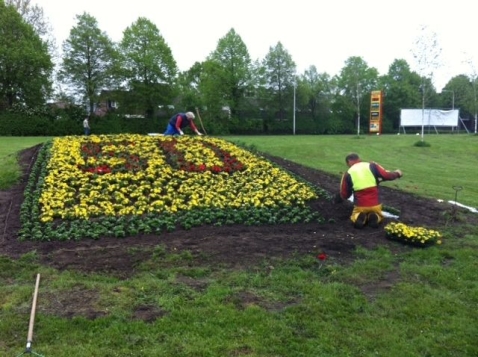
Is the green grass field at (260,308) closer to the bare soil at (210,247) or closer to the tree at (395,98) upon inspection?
the bare soil at (210,247)

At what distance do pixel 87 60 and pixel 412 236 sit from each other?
38.2 m


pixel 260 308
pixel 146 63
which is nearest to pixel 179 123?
pixel 260 308

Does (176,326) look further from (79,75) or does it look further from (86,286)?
(79,75)

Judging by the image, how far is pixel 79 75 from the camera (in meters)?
39.3

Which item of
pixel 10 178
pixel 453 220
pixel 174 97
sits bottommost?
pixel 453 220

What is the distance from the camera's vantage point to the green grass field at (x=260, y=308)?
144 inches

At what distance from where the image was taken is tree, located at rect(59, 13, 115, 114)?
38875 millimetres

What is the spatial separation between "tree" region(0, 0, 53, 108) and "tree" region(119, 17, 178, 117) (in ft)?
22.4

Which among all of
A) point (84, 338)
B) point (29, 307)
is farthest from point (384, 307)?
point (29, 307)

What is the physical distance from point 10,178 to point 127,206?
10.6 ft

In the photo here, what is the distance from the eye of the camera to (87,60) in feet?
129

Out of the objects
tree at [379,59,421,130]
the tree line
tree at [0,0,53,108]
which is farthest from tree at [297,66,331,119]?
tree at [0,0,53,108]

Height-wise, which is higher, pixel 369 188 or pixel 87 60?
pixel 87 60

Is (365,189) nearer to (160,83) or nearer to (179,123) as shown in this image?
(179,123)
